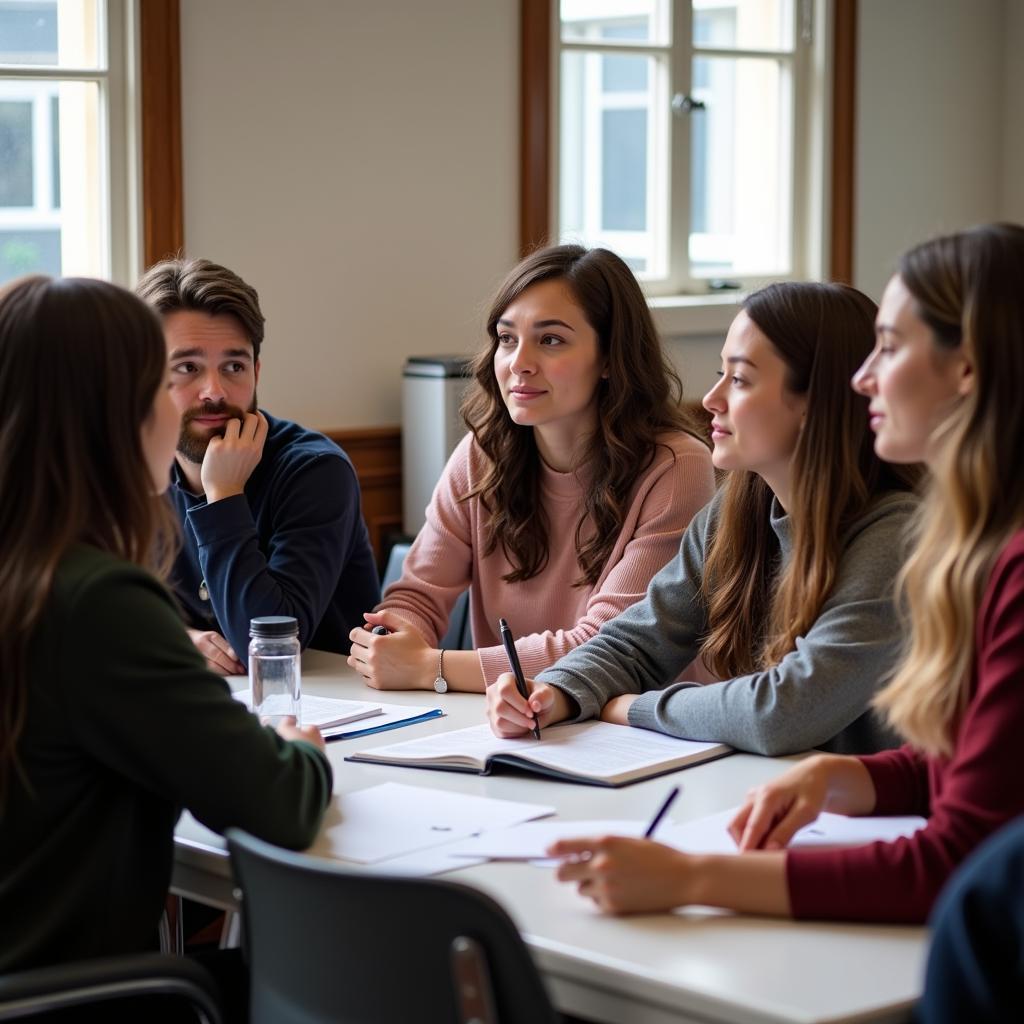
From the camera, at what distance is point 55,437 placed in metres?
1.46

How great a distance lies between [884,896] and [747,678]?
1.91ft

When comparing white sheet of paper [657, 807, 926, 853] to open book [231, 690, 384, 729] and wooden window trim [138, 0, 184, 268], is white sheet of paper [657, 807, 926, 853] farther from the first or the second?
wooden window trim [138, 0, 184, 268]

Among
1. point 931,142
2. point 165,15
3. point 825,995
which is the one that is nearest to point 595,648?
point 825,995

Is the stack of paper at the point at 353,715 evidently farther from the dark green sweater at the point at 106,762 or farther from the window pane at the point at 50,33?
the window pane at the point at 50,33

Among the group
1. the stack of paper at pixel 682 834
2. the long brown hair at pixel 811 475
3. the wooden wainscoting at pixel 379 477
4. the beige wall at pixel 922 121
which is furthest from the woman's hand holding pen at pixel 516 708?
the beige wall at pixel 922 121

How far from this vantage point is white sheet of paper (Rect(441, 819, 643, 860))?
60.5 inches

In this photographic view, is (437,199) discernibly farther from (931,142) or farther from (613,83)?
(931,142)

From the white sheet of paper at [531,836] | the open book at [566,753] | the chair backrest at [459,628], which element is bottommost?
the chair backrest at [459,628]

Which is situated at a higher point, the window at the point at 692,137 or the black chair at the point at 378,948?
the window at the point at 692,137

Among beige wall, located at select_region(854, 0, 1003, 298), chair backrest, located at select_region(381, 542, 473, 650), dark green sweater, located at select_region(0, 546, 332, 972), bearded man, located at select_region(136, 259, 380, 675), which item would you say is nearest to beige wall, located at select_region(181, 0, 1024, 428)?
beige wall, located at select_region(854, 0, 1003, 298)

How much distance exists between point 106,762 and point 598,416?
1.44m

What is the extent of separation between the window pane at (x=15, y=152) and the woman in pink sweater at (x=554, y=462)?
5.60 ft

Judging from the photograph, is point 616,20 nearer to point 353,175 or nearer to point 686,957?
point 353,175

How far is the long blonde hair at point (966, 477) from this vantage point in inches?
55.1
